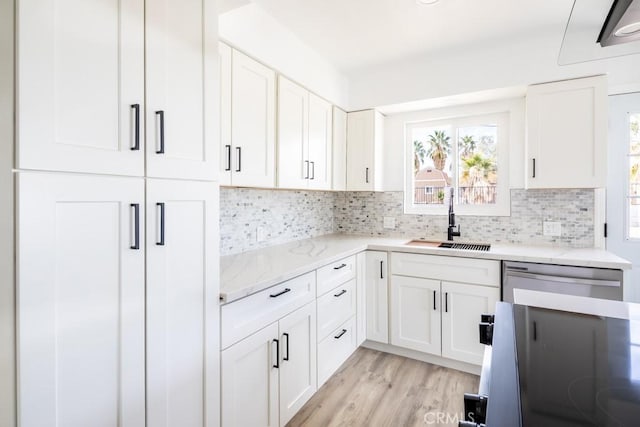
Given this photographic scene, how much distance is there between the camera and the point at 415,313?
2.54 metres

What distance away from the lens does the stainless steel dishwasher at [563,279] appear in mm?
1925

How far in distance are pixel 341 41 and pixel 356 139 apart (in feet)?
2.86

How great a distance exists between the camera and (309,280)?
1.90m

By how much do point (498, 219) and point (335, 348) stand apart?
1.72 meters

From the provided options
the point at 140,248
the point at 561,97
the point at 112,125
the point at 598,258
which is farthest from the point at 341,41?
the point at 598,258

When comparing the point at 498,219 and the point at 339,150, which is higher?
the point at 339,150

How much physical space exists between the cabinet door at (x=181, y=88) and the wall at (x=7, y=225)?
34cm

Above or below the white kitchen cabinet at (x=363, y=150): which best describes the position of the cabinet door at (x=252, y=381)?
below

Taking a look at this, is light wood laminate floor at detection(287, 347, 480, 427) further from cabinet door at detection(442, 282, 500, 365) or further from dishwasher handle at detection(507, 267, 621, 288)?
dishwasher handle at detection(507, 267, 621, 288)

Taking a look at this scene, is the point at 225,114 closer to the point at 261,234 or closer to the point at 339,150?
the point at 261,234

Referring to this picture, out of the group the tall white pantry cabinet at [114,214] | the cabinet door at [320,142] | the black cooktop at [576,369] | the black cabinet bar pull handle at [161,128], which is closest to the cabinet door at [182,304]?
the tall white pantry cabinet at [114,214]

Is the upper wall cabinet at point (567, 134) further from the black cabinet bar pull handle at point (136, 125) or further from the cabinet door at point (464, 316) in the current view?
the black cabinet bar pull handle at point (136, 125)

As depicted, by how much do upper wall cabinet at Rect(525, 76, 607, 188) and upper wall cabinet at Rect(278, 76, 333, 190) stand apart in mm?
1501

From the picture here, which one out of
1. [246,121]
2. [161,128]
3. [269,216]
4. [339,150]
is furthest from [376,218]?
[161,128]
